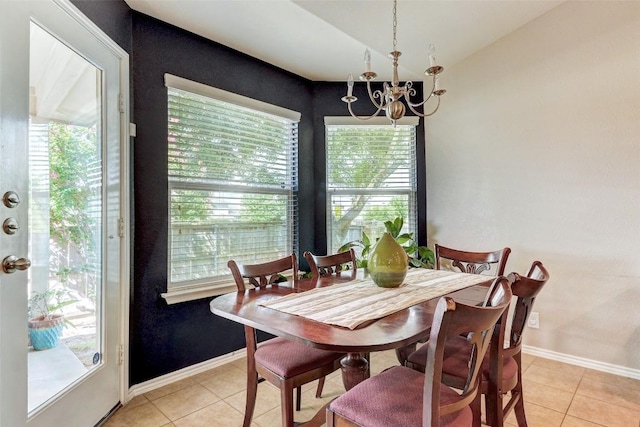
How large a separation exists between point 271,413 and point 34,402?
3.69 ft

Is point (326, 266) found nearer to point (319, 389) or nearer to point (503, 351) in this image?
point (319, 389)

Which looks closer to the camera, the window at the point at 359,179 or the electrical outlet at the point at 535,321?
the electrical outlet at the point at 535,321

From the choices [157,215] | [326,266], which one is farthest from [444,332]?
[157,215]

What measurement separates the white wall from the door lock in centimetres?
311

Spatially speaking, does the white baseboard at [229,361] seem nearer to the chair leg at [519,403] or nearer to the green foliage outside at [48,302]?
the green foliage outside at [48,302]

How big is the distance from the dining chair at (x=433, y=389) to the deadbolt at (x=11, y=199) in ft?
4.71

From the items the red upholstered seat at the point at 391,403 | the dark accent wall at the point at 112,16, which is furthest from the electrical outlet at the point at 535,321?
the dark accent wall at the point at 112,16

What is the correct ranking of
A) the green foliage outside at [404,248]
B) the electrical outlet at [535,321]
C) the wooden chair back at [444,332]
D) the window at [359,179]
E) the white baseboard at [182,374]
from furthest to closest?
the window at [359,179] < the green foliage outside at [404,248] < the electrical outlet at [535,321] < the white baseboard at [182,374] < the wooden chair back at [444,332]

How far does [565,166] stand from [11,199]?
3359 mm

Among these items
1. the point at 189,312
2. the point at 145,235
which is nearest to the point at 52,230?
the point at 145,235

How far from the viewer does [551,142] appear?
269 centimetres

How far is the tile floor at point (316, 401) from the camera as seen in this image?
1.88m

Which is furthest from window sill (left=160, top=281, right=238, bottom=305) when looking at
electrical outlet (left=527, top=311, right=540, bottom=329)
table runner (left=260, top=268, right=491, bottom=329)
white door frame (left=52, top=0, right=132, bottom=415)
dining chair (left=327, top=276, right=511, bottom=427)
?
electrical outlet (left=527, top=311, right=540, bottom=329)

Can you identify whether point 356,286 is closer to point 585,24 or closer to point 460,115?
point 460,115
